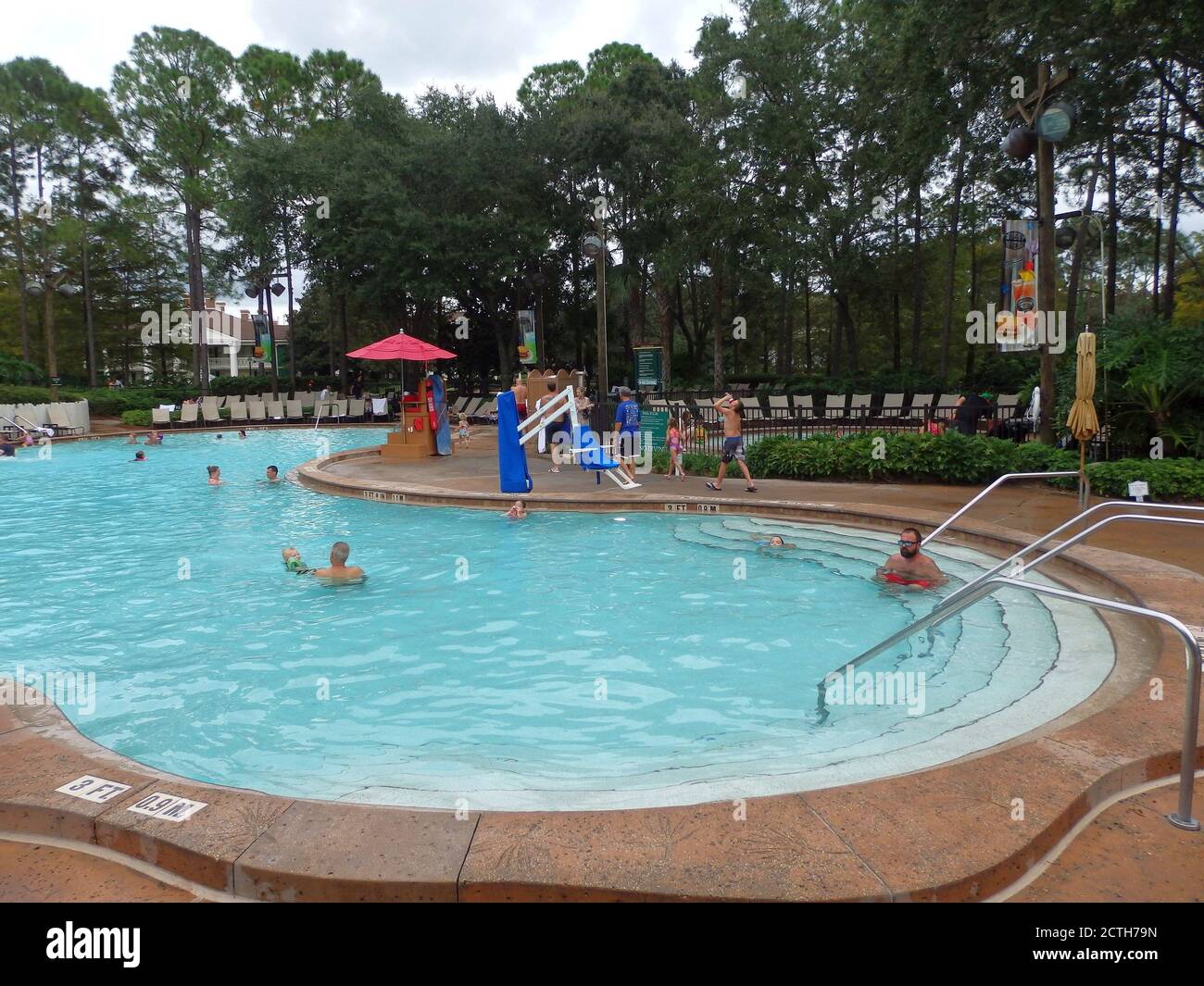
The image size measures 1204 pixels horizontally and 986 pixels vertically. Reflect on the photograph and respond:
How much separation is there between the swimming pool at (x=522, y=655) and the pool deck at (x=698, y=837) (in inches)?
28.3

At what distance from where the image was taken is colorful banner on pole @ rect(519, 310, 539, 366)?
30875 millimetres

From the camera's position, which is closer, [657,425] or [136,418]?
[657,425]

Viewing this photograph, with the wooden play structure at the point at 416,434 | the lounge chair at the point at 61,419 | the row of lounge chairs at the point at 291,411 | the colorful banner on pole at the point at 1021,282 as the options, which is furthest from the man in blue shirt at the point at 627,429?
the lounge chair at the point at 61,419

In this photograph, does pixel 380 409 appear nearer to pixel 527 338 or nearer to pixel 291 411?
pixel 291 411

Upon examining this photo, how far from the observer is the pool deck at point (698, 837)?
9.64 ft

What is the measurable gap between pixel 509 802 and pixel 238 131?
1784 inches

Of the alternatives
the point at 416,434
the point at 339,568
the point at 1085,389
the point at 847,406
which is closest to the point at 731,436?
the point at 1085,389

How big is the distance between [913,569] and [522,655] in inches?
166

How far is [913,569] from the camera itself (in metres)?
8.36

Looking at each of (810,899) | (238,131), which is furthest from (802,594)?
(238,131)

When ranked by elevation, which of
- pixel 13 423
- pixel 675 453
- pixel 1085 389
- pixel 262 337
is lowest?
pixel 675 453

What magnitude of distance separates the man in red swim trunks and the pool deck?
148 inches

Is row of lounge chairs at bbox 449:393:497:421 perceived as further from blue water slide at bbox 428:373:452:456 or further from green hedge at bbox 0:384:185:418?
green hedge at bbox 0:384:185:418

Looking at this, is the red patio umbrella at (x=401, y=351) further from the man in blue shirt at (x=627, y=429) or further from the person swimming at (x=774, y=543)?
the person swimming at (x=774, y=543)
